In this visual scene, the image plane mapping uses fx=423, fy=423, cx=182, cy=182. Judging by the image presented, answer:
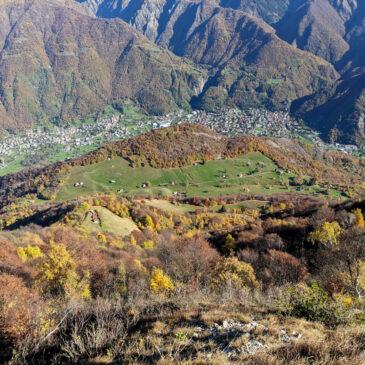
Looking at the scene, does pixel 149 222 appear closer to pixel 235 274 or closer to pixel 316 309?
pixel 235 274

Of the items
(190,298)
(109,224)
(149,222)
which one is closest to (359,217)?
(190,298)

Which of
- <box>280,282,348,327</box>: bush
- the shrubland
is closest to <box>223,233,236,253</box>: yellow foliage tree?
the shrubland

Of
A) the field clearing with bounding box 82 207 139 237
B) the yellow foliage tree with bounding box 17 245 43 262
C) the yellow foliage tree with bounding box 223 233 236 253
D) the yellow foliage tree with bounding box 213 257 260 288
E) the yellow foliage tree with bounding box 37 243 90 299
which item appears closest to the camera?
the yellow foliage tree with bounding box 37 243 90 299

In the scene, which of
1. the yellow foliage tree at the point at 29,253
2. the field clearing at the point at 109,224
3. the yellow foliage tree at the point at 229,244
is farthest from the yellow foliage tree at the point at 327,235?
the field clearing at the point at 109,224

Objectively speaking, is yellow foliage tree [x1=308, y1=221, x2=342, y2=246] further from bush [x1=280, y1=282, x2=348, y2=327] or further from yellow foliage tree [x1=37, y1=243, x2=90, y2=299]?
bush [x1=280, y1=282, x2=348, y2=327]

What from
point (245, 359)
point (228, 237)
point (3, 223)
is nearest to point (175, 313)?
point (245, 359)

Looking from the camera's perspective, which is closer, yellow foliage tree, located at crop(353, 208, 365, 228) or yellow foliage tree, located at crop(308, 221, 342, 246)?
yellow foliage tree, located at crop(308, 221, 342, 246)

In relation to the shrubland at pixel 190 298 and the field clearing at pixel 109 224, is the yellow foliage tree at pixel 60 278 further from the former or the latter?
the field clearing at pixel 109 224
